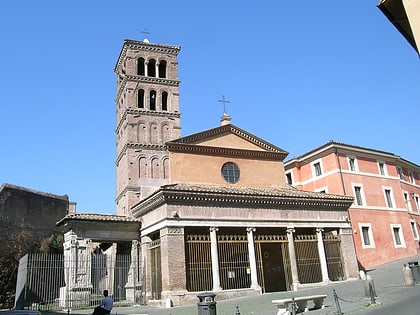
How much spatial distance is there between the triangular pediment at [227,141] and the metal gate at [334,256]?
569 centimetres

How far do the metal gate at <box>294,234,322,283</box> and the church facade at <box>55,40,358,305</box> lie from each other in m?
0.05

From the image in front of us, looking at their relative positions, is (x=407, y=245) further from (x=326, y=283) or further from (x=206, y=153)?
(x=206, y=153)

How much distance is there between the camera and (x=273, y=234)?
19.6 meters

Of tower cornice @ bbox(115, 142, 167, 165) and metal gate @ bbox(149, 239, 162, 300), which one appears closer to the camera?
metal gate @ bbox(149, 239, 162, 300)

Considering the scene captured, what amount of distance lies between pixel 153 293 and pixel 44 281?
17.7 feet

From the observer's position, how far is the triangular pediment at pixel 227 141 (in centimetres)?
2098

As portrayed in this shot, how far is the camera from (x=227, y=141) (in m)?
22.4

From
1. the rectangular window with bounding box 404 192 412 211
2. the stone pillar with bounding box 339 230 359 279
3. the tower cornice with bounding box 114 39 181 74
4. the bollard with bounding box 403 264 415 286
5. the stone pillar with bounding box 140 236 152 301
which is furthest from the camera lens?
the tower cornice with bounding box 114 39 181 74

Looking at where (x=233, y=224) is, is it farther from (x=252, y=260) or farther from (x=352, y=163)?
(x=352, y=163)

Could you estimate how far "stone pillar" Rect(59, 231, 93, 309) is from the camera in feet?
57.7

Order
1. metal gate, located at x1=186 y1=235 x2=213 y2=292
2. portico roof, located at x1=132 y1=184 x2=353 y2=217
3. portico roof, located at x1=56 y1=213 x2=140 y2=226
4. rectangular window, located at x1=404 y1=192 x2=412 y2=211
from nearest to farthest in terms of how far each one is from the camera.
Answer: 1. metal gate, located at x1=186 y1=235 x2=213 y2=292
2. portico roof, located at x1=132 y1=184 x2=353 y2=217
3. portico roof, located at x1=56 y1=213 x2=140 y2=226
4. rectangular window, located at x1=404 y1=192 x2=412 y2=211

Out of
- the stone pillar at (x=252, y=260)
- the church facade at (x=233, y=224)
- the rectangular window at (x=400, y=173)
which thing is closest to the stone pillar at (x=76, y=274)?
the church facade at (x=233, y=224)

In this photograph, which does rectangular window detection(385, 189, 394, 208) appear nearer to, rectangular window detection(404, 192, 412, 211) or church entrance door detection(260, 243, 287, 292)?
rectangular window detection(404, 192, 412, 211)

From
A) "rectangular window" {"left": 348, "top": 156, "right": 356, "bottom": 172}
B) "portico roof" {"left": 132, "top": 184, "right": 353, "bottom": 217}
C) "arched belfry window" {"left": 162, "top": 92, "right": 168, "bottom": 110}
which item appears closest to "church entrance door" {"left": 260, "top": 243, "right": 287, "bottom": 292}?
"portico roof" {"left": 132, "top": 184, "right": 353, "bottom": 217}
